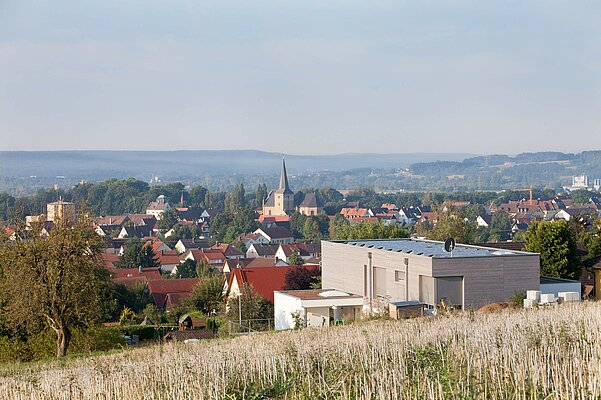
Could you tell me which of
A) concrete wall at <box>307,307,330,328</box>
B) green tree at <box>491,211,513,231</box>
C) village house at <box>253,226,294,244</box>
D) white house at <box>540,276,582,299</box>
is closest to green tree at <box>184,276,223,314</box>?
concrete wall at <box>307,307,330,328</box>

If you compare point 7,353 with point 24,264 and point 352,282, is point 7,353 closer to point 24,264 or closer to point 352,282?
point 24,264

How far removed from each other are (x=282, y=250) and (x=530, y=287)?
261 ft

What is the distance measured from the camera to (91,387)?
1333cm

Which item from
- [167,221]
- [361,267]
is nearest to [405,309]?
[361,267]

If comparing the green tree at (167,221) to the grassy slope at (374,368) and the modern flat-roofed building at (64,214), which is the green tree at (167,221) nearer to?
the modern flat-roofed building at (64,214)

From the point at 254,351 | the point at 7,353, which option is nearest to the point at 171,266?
the point at 7,353

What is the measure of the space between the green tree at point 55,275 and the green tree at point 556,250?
19734mm

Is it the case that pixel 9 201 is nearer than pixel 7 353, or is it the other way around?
pixel 7 353

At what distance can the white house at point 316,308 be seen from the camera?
106ft

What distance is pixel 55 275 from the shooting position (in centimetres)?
2452

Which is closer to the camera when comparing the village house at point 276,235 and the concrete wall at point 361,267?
the concrete wall at point 361,267

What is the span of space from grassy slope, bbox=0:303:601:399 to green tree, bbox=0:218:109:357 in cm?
570

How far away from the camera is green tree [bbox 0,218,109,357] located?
2450 centimetres

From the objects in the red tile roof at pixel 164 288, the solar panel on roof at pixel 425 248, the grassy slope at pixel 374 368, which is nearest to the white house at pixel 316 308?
the solar panel on roof at pixel 425 248
